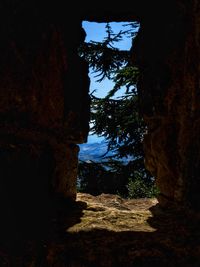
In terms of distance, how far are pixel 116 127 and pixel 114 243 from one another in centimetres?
852

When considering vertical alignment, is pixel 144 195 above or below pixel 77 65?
below

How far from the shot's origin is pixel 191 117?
5219 mm

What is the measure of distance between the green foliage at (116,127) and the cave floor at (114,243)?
6.18 meters

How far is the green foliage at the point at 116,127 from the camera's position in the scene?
11555 mm

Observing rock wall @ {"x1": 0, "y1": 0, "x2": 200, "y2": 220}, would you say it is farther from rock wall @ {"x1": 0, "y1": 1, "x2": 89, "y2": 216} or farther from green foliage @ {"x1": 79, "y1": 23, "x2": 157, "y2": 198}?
green foliage @ {"x1": 79, "y1": 23, "x2": 157, "y2": 198}

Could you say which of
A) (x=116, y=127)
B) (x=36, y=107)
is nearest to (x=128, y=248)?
(x=36, y=107)

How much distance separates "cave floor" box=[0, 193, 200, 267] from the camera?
12.8 ft

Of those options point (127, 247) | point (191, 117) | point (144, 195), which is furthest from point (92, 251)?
point (144, 195)

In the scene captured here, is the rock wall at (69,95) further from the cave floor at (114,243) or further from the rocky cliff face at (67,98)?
the cave floor at (114,243)

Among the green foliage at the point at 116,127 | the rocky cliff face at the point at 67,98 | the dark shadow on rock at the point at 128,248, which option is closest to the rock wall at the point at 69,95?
the rocky cliff face at the point at 67,98

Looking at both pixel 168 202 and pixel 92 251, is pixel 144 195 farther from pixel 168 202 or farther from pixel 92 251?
pixel 92 251

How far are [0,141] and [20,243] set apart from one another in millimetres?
1642

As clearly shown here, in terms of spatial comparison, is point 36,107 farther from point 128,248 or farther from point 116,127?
point 116,127

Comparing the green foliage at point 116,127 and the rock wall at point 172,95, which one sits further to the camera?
the green foliage at point 116,127
